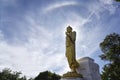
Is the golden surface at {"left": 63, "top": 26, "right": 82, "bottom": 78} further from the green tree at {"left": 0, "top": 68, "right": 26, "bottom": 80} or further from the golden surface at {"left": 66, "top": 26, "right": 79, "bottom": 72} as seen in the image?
the green tree at {"left": 0, "top": 68, "right": 26, "bottom": 80}

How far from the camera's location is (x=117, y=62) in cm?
3362

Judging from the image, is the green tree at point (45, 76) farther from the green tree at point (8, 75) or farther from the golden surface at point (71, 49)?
the golden surface at point (71, 49)

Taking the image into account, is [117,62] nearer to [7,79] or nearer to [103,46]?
[103,46]

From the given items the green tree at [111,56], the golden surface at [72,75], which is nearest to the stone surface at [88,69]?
the golden surface at [72,75]

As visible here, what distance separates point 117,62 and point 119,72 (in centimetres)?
160

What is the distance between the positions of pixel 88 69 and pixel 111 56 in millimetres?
21555

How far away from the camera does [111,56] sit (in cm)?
3456

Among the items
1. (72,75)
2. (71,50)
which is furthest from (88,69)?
(71,50)

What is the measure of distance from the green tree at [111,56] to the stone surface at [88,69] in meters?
19.6

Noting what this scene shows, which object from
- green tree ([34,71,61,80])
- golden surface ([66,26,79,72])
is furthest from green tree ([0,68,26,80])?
golden surface ([66,26,79,72])

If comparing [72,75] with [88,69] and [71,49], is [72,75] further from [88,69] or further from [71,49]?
[71,49]

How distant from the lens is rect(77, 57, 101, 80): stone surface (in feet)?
45.4

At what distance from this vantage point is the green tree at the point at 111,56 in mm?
33750

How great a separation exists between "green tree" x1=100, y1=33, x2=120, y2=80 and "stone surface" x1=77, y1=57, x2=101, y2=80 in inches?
774
